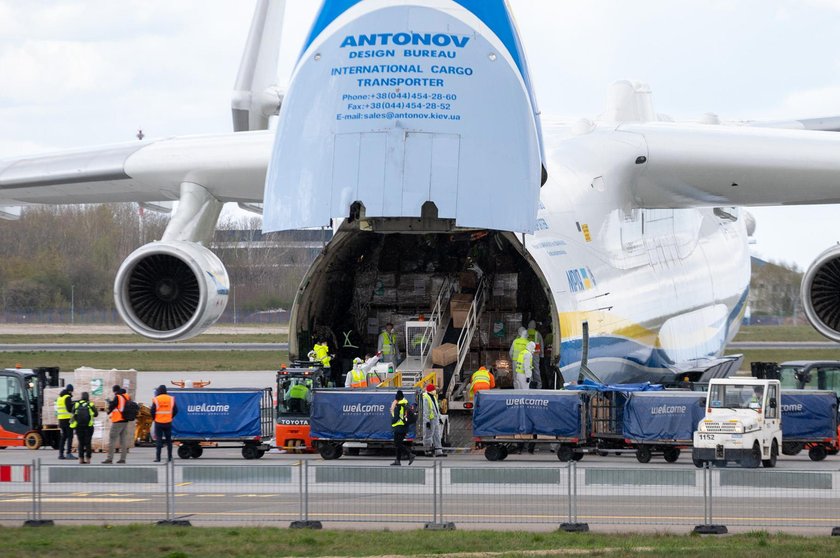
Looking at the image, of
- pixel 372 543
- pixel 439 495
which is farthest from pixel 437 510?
pixel 372 543

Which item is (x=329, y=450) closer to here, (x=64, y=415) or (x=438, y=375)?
(x=438, y=375)

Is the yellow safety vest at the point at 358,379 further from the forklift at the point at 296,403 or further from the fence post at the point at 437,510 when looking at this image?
the fence post at the point at 437,510

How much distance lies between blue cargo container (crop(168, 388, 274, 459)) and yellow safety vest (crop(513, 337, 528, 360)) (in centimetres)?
387

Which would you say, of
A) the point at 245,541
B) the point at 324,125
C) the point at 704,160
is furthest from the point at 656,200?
the point at 245,541

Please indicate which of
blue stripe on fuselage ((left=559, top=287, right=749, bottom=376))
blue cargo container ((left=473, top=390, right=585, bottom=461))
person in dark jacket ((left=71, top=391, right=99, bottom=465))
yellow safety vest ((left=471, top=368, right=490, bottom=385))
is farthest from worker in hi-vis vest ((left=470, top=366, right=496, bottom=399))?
person in dark jacket ((left=71, top=391, right=99, bottom=465))

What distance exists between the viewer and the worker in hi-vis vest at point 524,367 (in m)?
21.2

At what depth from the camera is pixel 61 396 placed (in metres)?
21.7

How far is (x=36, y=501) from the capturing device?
15141 millimetres

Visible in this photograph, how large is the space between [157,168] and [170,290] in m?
2.43

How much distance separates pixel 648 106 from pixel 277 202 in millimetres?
11786

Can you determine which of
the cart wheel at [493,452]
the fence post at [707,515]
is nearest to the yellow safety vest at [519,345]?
the cart wheel at [493,452]

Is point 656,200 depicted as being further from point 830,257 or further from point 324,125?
point 324,125

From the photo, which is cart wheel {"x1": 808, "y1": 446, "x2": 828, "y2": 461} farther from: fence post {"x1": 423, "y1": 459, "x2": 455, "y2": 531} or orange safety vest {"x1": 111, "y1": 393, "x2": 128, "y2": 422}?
orange safety vest {"x1": 111, "y1": 393, "x2": 128, "y2": 422}

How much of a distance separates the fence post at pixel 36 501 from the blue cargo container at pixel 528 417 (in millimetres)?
6874
